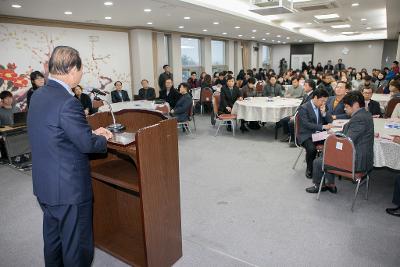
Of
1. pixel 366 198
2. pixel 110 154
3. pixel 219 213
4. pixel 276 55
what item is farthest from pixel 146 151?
pixel 276 55

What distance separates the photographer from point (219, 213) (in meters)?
3.08

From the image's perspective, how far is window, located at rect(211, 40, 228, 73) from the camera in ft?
45.6

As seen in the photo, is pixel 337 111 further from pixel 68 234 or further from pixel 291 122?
pixel 68 234

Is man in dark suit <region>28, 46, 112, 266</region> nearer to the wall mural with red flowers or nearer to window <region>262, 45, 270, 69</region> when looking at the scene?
the wall mural with red flowers

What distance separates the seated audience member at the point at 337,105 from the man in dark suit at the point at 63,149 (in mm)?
3830

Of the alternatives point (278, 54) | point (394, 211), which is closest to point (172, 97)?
point (394, 211)

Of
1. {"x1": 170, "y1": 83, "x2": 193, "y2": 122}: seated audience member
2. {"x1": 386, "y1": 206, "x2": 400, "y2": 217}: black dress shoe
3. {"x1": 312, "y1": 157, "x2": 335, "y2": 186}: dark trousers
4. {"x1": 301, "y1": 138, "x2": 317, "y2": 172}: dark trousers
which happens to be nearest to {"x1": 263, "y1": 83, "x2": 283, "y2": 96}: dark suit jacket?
{"x1": 170, "y1": 83, "x2": 193, "y2": 122}: seated audience member

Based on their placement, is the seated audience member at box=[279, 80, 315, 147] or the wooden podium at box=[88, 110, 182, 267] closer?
the wooden podium at box=[88, 110, 182, 267]

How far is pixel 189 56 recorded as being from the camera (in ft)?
40.2

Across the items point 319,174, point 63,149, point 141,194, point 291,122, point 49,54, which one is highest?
point 49,54

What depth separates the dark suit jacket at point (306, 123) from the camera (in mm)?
3957

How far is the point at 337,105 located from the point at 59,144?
4.29m

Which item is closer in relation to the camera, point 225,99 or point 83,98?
point 83,98

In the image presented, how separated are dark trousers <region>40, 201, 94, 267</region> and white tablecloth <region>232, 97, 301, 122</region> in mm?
4585
